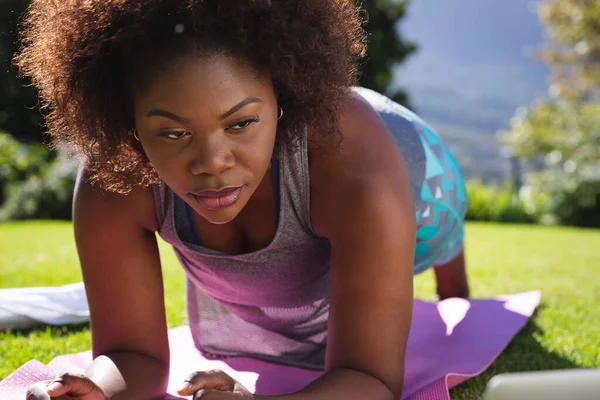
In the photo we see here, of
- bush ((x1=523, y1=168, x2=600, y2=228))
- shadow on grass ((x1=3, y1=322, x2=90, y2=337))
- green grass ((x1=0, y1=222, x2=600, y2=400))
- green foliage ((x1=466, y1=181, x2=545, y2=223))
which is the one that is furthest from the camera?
green foliage ((x1=466, y1=181, x2=545, y2=223))

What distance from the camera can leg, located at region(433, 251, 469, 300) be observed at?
360cm

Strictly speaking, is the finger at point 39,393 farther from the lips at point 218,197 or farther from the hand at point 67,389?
the lips at point 218,197

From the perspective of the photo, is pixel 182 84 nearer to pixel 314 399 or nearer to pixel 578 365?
pixel 314 399

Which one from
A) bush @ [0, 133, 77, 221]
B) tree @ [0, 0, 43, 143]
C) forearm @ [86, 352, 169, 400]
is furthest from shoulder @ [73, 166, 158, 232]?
tree @ [0, 0, 43, 143]

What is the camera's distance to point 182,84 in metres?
1.56

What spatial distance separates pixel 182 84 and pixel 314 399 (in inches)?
31.7

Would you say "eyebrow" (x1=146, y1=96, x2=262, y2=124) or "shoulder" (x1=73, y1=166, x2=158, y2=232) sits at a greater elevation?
"eyebrow" (x1=146, y1=96, x2=262, y2=124)

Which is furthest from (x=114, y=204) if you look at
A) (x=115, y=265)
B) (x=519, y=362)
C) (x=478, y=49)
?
(x=478, y=49)

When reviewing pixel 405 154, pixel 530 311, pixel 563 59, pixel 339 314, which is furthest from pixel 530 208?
pixel 339 314

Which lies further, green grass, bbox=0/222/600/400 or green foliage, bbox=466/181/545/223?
green foliage, bbox=466/181/545/223

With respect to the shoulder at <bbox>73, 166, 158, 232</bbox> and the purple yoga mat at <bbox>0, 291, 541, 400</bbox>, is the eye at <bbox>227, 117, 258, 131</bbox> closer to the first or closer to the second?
the shoulder at <bbox>73, 166, 158, 232</bbox>

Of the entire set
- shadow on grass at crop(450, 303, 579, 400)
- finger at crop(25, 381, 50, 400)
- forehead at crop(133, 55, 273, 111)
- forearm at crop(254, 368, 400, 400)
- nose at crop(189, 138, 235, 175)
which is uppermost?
forehead at crop(133, 55, 273, 111)

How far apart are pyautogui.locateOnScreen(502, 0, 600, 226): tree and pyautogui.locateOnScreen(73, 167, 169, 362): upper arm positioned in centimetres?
1305

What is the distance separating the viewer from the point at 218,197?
5.63 ft
